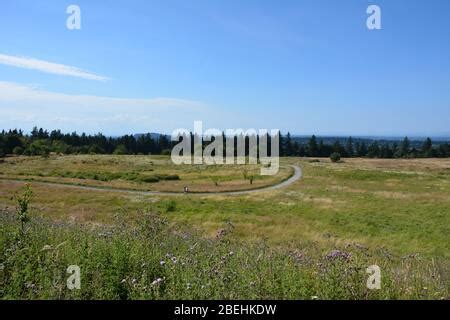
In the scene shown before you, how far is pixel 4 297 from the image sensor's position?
17.4ft

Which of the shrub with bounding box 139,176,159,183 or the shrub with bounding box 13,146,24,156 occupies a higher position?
the shrub with bounding box 13,146,24,156

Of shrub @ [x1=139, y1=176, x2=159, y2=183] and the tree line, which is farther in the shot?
the tree line

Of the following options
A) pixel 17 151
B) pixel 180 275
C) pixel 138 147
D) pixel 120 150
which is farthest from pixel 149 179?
pixel 138 147

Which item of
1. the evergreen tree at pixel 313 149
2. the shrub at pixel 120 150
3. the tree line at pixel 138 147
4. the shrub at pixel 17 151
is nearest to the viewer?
the shrub at pixel 17 151

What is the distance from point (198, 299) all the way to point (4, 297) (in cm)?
259

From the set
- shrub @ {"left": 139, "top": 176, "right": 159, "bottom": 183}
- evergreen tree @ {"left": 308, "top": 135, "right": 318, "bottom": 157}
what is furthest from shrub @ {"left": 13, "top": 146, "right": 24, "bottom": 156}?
evergreen tree @ {"left": 308, "top": 135, "right": 318, "bottom": 157}

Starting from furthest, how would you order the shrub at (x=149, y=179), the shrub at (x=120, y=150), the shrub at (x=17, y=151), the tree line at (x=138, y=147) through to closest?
the shrub at (x=120, y=150) → the tree line at (x=138, y=147) → the shrub at (x=17, y=151) → the shrub at (x=149, y=179)

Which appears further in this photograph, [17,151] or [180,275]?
[17,151]

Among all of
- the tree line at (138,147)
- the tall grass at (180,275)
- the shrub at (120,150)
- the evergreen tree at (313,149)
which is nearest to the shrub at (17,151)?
the tree line at (138,147)

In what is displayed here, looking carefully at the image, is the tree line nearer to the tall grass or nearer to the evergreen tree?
the evergreen tree

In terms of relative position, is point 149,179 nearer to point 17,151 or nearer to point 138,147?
point 17,151

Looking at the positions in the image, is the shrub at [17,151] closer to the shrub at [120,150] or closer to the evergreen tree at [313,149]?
the shrub at [120,150]

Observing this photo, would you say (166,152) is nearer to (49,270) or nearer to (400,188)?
(400,188)
